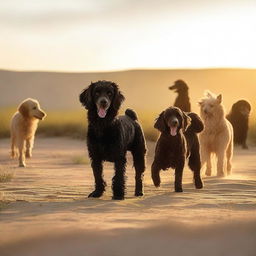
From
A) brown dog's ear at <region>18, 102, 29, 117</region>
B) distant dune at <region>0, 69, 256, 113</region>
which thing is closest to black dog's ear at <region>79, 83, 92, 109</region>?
brown dog's ear at <region>18, 102, 29, 117</region>

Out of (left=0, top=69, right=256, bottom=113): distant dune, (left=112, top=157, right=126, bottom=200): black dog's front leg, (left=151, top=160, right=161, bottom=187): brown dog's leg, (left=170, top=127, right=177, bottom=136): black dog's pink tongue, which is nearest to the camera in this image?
(left=112, top=157, right=126, bottom=200): black dog's front leg

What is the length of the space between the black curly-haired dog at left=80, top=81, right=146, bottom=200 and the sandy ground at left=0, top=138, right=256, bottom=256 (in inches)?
11.5

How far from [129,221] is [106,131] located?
1.85 m

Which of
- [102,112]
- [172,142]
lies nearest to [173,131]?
[172,142]

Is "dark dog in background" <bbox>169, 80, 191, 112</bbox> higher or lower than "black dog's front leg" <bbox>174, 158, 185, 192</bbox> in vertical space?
higher

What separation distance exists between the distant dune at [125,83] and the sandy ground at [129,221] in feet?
230

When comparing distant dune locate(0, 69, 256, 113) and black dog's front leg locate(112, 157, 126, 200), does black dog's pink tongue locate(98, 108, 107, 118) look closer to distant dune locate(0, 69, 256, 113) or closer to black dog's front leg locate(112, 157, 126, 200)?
black dog's front leg locate(112, 157, 126, 200)

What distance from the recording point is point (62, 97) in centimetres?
8869

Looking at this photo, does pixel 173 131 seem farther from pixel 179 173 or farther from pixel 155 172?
pixel 155 172

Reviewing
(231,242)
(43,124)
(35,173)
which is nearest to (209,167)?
(35,173)

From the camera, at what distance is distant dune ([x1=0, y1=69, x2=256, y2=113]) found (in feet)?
269

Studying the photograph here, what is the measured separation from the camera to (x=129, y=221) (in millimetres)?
5918

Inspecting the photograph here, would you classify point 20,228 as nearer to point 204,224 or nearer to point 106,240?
point 106,240

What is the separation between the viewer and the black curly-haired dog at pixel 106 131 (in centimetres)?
740
